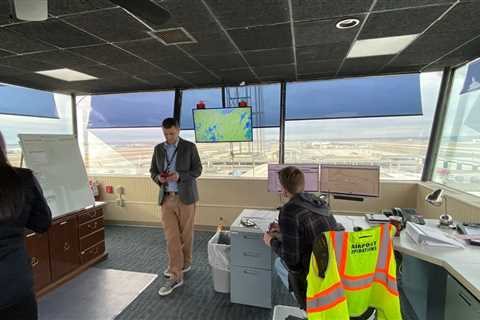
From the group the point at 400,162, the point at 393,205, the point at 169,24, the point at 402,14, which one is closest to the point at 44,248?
the point at 169,24

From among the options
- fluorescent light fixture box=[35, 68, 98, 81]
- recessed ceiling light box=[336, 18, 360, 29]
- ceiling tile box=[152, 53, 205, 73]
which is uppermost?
recessed ceiling light box=[336, 18, 360, 29]

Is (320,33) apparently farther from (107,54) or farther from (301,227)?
(107,54)

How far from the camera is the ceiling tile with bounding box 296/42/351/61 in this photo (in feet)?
8.70

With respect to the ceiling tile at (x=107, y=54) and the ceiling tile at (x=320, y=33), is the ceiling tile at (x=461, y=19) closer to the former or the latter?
the ceiling tile at (x=320, y=33)

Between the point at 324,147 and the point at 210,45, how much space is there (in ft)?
7.88

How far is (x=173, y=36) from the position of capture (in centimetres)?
235

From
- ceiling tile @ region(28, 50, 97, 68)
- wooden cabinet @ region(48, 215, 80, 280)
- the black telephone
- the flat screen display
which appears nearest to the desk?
the black telephone

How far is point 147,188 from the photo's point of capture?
442cm

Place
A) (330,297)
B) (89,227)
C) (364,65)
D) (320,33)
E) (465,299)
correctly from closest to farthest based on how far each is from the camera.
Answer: (330,297)
(465,299)
(320,33)
(89,227)
(364,65)

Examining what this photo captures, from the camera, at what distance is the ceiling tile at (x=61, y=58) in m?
2.71

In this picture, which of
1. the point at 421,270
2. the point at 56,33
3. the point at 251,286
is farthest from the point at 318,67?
the point at 56,33

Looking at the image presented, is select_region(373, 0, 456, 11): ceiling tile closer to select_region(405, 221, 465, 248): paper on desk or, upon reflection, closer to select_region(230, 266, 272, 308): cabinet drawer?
select_region(405, 221, 465, 248): paper on desk

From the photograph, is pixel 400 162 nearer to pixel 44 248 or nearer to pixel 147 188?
pixel 147 188

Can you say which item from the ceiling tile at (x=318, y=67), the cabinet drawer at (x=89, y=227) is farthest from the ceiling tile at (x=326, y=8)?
the cabinet drawer at (x=89, y=227)
